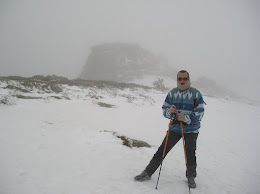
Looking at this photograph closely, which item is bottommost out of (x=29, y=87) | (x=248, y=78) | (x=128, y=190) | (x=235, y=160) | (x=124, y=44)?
(x=235, y=160)

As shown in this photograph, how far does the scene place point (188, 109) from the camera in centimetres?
323

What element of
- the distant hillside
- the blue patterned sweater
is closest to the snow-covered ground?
the blue patterned sweater

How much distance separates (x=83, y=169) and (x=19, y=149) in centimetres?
203

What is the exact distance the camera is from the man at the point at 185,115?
10.3 feet

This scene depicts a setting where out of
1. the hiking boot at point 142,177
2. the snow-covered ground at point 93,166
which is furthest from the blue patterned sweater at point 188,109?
the snow-covered ground at point 93,166

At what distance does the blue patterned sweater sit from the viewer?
10.2 ft

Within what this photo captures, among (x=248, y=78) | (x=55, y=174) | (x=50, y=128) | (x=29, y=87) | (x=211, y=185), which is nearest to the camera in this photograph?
(x=55, y=174)

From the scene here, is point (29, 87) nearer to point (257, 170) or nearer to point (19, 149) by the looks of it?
point (19, 149)

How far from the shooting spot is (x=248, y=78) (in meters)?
89.4

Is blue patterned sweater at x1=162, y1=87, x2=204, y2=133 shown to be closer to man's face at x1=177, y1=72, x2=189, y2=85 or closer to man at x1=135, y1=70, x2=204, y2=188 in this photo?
man at x1=135, y1=70, x2=204, y2=188

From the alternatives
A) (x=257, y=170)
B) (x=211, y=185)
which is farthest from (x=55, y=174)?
(x=257, y=170)

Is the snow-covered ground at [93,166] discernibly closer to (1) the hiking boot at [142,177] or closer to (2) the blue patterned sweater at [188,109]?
(1) the hiking boot at [142,177]

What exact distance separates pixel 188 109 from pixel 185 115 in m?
0.23

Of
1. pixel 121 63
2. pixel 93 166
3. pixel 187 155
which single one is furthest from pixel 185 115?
pixel 121 63
